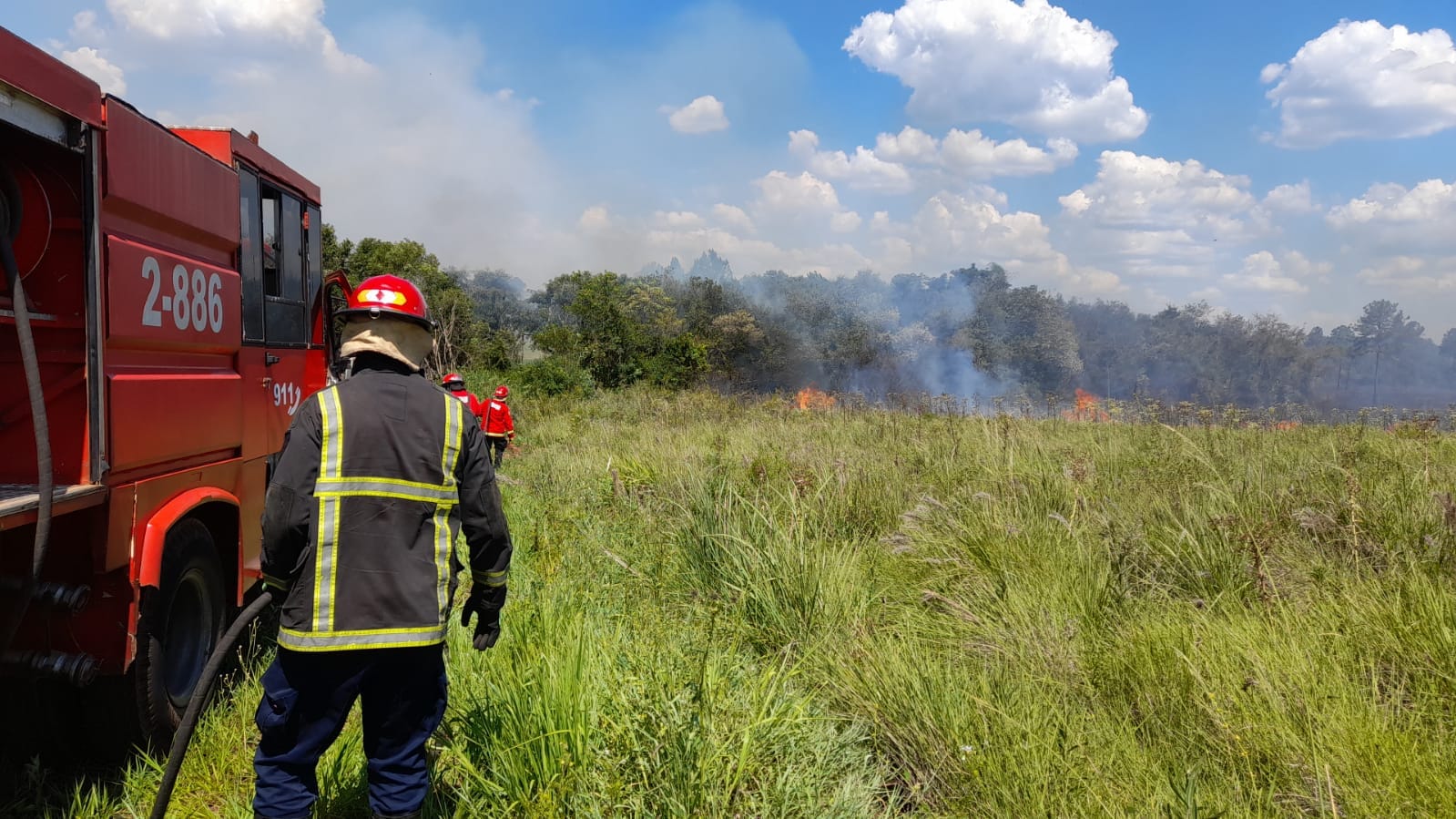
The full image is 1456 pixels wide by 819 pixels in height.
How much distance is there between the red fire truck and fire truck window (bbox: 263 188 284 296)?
650 millimetres

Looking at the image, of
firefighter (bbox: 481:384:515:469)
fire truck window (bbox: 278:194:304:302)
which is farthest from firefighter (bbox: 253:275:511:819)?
firefighter (bbox: 481:384:515:469)

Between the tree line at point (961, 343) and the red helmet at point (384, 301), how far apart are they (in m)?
22.3

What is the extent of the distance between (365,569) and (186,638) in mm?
2064

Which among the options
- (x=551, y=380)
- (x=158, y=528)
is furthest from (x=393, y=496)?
(x=551, y=380)

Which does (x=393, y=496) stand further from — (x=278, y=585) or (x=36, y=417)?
(x=36, y=417)

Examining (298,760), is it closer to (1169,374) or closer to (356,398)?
(356,398)

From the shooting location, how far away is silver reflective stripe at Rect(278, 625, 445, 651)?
89.2 inches

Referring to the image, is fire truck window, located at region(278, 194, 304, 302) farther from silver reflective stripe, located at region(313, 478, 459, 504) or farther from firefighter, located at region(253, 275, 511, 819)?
silver reflective stripe, located at region(313, 478, 459, 504)

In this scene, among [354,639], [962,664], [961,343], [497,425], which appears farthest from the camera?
[961,343]

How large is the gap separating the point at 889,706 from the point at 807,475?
3362 millimetres

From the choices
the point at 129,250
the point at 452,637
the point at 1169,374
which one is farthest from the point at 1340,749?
the point at 1169,374

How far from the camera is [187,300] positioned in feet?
11.7

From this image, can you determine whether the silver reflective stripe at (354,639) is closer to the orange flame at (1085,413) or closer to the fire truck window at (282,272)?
the fire truck window at (282,272)

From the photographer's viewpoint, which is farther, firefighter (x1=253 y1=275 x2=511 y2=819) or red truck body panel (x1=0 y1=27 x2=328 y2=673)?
red truck body panel (x1=0 y1=27 x2=328 y2=673)
